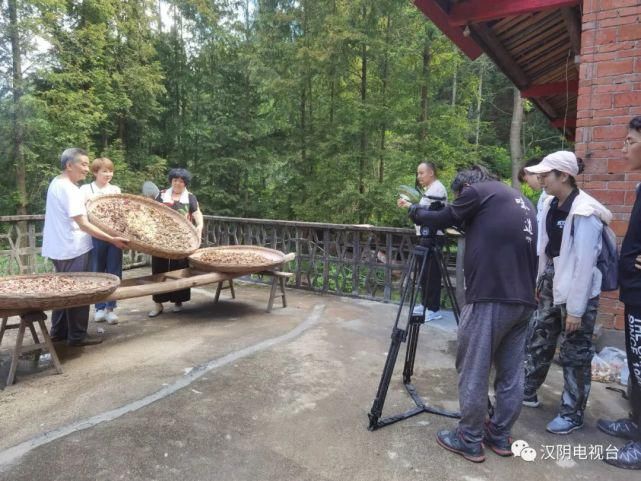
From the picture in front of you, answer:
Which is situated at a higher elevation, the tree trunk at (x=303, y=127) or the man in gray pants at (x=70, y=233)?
the tree trunk at (x=303, y=127)

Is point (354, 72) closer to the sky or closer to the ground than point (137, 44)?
closer to the ground

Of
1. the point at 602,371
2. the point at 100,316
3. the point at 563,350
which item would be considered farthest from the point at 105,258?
the point at 602,371

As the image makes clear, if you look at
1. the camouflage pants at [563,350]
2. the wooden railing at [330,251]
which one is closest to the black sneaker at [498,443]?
the camouflage pants at [563,350]

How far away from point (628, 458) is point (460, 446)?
88 centimetres

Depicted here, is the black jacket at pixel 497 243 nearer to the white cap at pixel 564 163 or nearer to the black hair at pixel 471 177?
the black hair at pixel 471 177

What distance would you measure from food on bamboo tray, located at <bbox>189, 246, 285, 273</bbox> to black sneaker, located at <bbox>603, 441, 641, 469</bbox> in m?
3.30

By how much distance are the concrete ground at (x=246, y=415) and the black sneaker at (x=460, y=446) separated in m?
0.04

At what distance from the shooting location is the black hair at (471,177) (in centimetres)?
240

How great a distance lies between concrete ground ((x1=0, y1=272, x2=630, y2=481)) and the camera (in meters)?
2.21

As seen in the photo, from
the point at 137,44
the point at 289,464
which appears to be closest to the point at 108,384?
the point at 289,464

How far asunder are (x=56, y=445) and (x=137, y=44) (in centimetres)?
1265

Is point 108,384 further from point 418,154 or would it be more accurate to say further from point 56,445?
point 418,154

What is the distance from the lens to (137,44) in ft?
40.6

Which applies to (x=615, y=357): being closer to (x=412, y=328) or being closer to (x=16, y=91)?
(x=412, y=328)
